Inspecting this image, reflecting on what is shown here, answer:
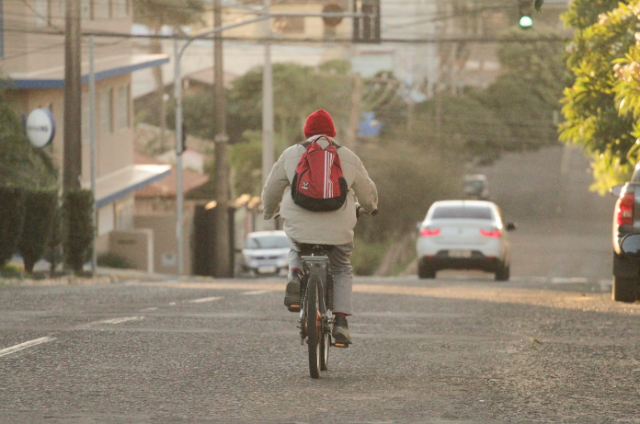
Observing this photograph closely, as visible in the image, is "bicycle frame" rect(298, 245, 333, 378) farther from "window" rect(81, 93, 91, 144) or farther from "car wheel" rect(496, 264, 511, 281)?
"window" rect(81, 93, 91, 144)

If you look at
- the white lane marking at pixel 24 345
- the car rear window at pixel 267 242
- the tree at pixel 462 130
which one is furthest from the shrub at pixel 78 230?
the tree at pixel 462 130

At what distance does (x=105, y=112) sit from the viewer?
148 feet

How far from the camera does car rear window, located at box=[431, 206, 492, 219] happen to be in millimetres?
25375

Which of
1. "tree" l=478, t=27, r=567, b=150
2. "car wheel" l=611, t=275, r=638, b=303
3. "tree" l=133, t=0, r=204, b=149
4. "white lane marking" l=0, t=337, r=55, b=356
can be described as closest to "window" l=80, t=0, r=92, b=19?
"tree" l=133, t=0, r=204, b=149

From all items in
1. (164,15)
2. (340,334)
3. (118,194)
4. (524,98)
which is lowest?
(118,194)

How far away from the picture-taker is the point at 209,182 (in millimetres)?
68000

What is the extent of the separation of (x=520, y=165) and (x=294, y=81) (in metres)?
32.7

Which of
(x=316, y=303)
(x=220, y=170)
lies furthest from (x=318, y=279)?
(x=220, y=170)

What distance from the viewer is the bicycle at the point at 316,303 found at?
340 inches

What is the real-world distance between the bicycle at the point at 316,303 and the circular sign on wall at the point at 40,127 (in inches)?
962

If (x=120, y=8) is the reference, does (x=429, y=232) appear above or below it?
below

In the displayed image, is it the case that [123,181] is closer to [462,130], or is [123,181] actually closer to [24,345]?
[24,345]

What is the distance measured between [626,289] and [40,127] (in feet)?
65.2

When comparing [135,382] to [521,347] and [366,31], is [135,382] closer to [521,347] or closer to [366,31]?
[521,347]
